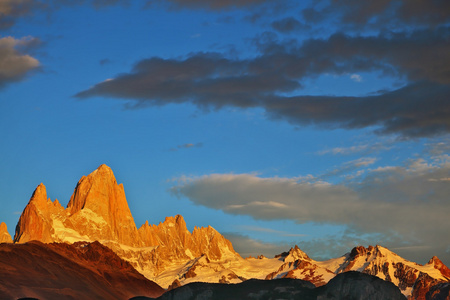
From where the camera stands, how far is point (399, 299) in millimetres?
132250

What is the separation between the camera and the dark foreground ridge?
129 m

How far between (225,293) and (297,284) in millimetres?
13925

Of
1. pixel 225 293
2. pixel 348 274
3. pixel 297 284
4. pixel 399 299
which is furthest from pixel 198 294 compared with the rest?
pixel 399 299

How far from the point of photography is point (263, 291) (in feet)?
446

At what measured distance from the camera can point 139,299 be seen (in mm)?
140500

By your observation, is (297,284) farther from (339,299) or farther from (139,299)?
(139,299)

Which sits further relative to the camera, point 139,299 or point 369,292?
point 139,299

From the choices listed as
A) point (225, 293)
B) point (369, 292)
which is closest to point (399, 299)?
point (369, 292)

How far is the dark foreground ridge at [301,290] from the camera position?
5089 inches

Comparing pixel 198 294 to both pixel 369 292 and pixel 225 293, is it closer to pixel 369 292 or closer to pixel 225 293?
pixel 225 293

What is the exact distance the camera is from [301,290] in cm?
13375

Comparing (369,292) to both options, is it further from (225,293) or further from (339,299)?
(225,293)

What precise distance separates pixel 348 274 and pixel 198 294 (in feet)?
94.2

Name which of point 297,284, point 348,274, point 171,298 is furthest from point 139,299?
point 348,274
